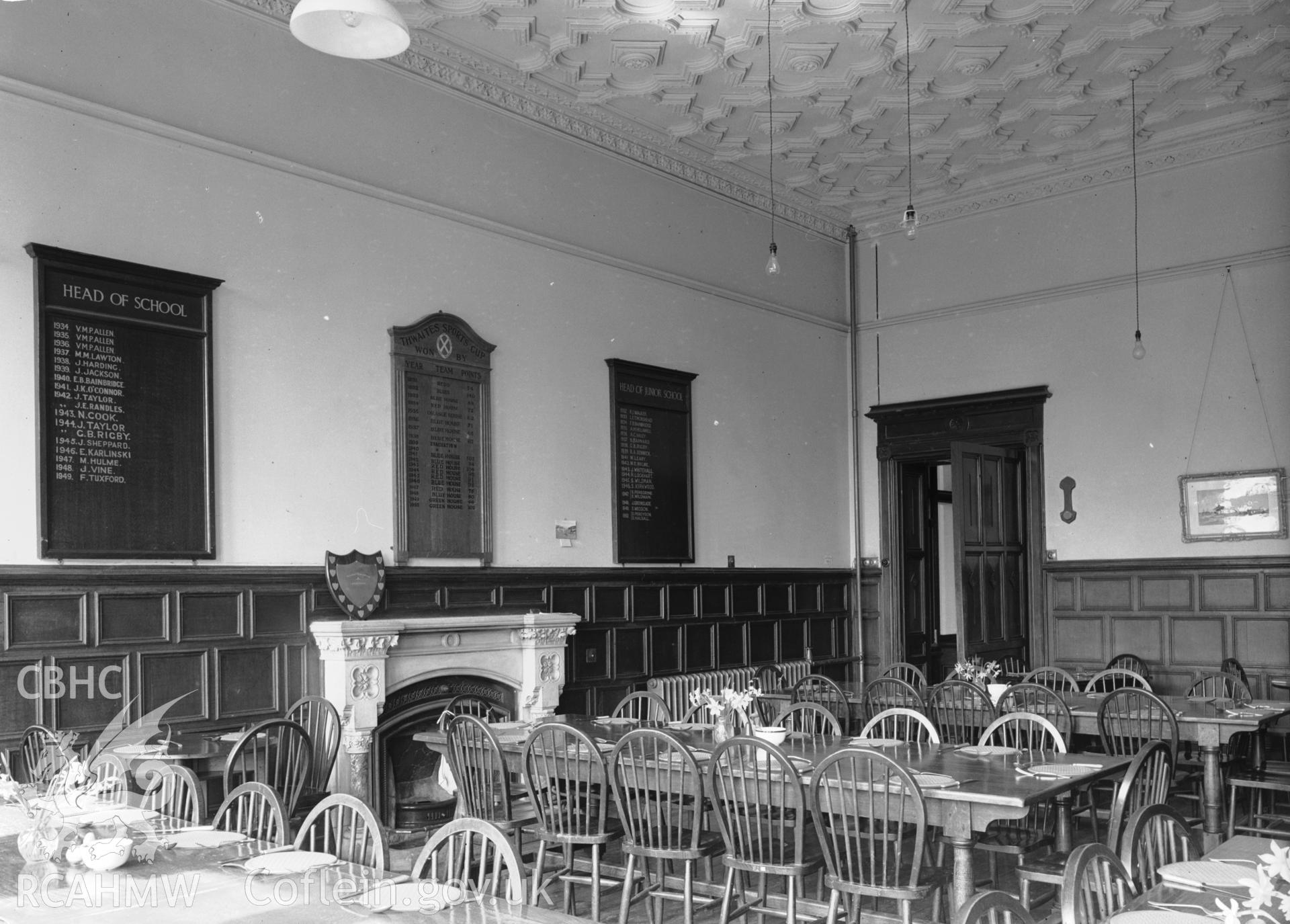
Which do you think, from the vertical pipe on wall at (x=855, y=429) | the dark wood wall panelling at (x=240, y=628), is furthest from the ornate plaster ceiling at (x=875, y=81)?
the dark wood wall panelling at (x=240, y=628)

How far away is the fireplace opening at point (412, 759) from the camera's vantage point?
6.77m

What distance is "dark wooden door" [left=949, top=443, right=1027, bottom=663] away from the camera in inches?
345

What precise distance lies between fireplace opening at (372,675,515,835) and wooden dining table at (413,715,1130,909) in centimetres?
98

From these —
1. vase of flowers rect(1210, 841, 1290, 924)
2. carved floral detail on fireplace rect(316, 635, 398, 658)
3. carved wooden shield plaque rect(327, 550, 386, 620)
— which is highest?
carved wooden shield plaque rect(327, 550, 386, 620)

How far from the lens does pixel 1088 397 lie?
385 inches

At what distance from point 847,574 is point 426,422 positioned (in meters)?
5.05

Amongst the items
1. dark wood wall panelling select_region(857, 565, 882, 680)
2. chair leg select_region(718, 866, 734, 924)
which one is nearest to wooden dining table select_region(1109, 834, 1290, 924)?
chair leg select_region(718, 866, 734, 924)

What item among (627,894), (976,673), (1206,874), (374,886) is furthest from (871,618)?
(374,886)

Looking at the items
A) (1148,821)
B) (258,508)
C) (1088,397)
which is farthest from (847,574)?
(1148,821)

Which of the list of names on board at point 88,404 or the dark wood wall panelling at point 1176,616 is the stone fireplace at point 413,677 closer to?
the list of names on board at point 88,404

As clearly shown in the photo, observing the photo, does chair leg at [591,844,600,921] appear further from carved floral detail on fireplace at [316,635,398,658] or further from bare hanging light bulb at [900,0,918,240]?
bare hanging light bulb at [900,0,918,240]

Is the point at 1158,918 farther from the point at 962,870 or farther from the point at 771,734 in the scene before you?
the point at 771,734

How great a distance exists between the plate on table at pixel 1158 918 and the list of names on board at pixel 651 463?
19.7 feet

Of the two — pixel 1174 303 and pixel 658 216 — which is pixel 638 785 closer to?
pixel 658 216
